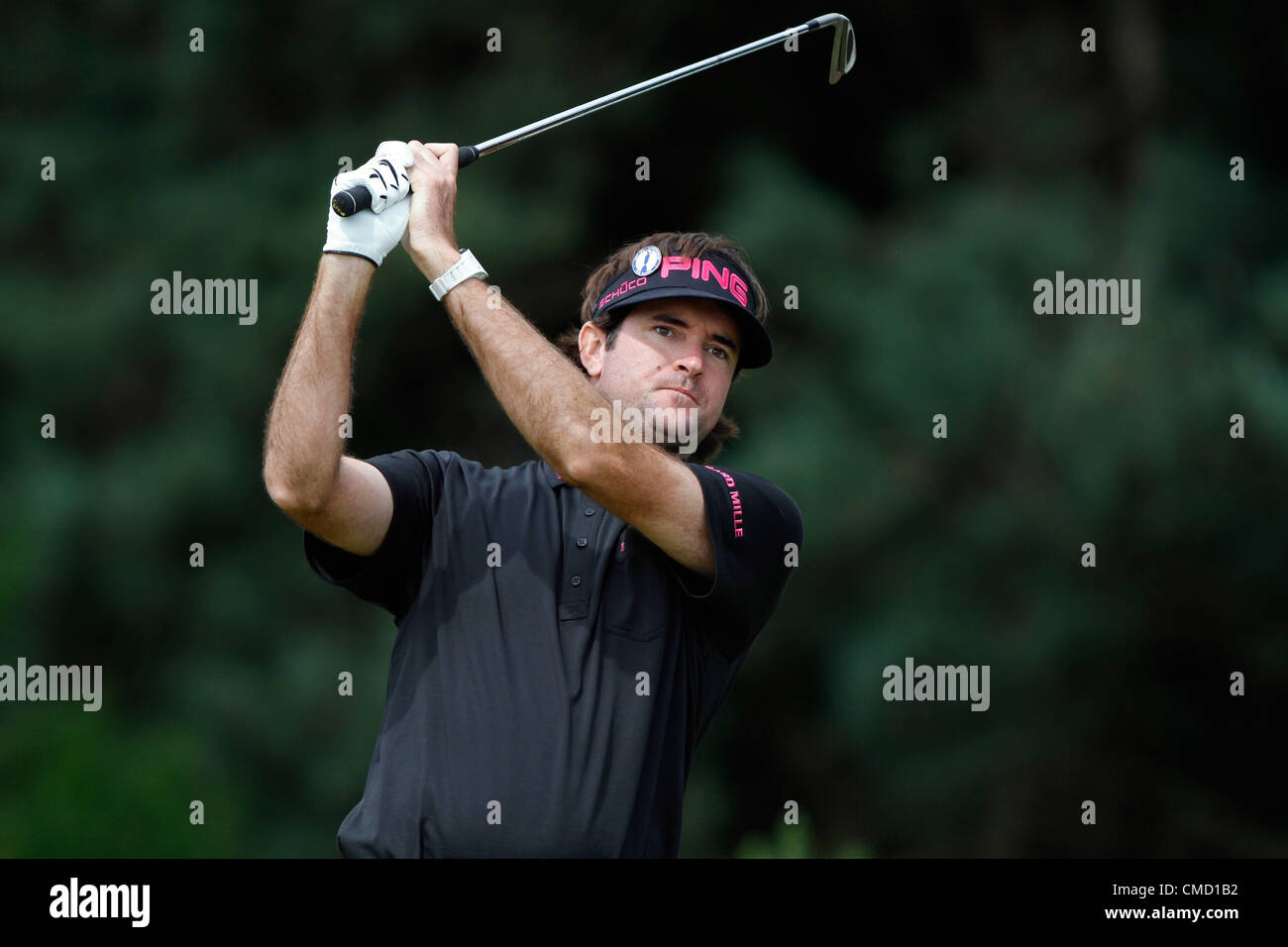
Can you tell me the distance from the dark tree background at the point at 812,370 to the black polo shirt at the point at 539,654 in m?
4.02

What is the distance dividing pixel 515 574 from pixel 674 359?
1.40 feet

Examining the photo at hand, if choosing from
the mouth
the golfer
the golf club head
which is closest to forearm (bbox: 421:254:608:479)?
the golfer

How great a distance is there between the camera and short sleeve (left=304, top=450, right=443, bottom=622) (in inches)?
93.4

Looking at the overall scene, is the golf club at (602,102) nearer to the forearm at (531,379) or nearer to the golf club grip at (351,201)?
the golf club grip at (351,201)

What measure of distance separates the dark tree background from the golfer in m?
4.03

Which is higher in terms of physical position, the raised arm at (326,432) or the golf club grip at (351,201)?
the golf club grip at (351,201)

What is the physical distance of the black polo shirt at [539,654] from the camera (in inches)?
88.1

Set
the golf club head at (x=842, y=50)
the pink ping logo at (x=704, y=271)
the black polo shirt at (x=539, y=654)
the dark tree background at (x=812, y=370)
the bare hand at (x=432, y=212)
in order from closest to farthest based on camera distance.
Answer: the black polo shirt at (x=539, y=654) → the bare hand at (x=432, y=212) → the pink ping logo at (x=704, y=271) → the golf club head at (x=842, y=50) → the dark tree background at (x=812, y=370)

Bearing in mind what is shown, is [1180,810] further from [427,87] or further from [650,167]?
Result: [427,87]

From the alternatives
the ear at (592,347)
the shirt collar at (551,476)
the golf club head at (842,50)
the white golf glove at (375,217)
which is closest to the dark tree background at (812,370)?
the golf club head at (842,50)

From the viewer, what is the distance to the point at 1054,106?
7.37m

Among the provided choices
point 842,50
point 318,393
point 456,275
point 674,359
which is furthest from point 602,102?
point 842,50

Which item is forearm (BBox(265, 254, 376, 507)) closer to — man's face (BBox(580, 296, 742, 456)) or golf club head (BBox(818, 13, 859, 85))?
man's face (BBox(580, 296, 742, 456))

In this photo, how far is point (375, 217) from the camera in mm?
A: 2354
